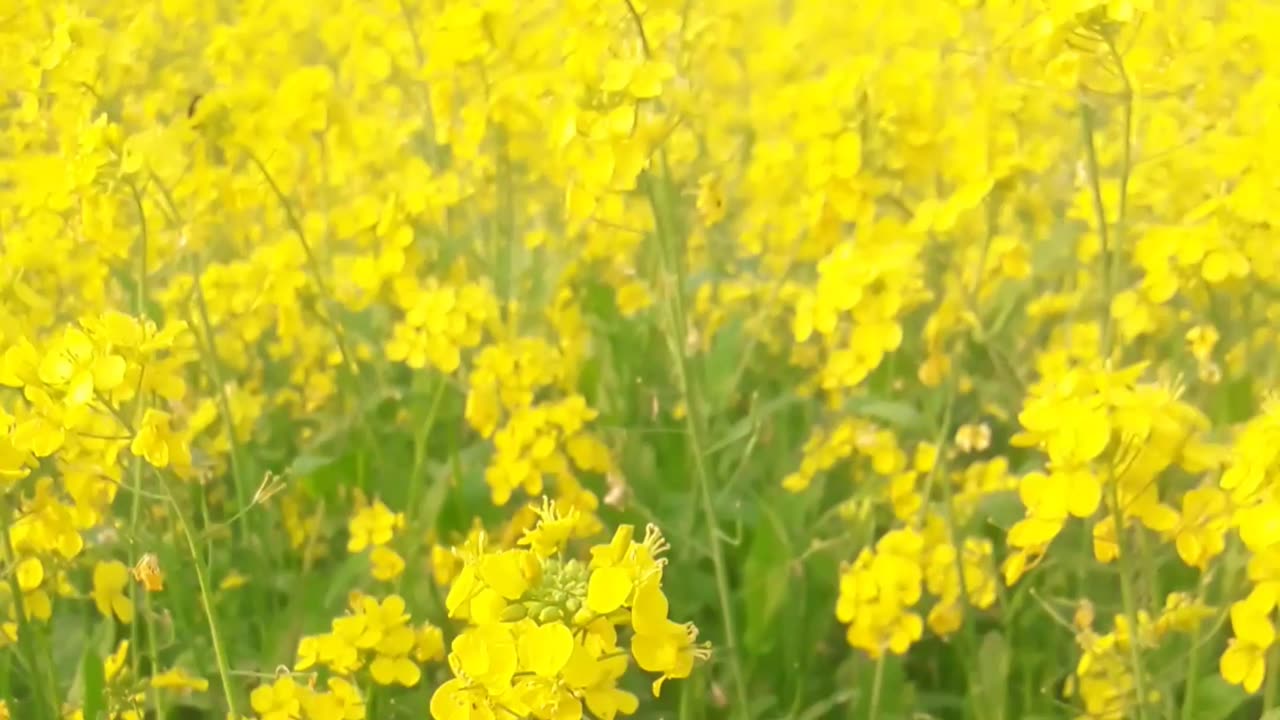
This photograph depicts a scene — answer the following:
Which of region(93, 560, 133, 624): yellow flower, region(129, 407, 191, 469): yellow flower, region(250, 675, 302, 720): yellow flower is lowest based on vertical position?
region(250, 675, 302, 720): yellow flower

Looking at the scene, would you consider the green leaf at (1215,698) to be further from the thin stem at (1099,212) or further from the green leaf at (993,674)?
the thin stem at (1099,212)

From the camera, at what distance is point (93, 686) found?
1.64m

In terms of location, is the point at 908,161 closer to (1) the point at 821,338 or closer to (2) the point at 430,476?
(1) the point at 821,338

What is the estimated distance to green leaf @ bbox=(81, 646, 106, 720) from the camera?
1617mm

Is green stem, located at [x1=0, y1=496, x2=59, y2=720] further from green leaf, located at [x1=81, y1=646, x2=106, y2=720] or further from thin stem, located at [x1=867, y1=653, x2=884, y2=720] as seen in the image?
thin stem, located at [x1=867, y1=653, x2=884, y2=720]

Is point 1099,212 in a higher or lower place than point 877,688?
higher

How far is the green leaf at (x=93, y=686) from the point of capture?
162 centimetres

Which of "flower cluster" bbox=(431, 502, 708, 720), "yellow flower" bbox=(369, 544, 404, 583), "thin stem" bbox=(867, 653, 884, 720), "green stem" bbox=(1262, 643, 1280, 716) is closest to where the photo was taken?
"flower cluster" bbox=(431, 502, 708, 720)

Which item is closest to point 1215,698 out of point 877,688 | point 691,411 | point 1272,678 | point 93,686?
point 1272,678

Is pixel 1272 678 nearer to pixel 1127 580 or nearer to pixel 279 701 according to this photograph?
pixel 1127 580

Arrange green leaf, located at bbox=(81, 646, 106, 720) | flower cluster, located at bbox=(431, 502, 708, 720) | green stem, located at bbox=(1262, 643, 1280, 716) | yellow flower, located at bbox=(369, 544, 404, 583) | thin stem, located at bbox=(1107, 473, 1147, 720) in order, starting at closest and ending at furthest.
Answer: flower cluster, located at bbox=(431, 502, 708, 720) → thin stem, located at bbox=(1107, 473, 1147, 720) → green stem, located at bbox=(1262, 643, 1280, 716) → green leaf, located at bbox=(81, 646, 106, 720) → yellow flower, located at bbox=(369, 544, 404, 583)

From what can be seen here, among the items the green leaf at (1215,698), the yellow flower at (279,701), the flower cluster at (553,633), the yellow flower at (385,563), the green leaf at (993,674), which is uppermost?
the flower cluster at (553,633)

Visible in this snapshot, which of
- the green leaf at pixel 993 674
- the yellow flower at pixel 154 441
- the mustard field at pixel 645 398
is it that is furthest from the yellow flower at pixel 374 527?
the green leaf at pixel 993 674

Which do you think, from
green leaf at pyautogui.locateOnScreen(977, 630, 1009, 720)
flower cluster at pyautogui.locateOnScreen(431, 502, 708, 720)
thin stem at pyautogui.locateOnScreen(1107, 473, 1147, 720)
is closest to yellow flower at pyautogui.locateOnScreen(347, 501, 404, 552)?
green leaf at pyautogui.locateOnScreen(977, 630, 1009, 720)
